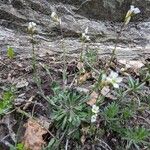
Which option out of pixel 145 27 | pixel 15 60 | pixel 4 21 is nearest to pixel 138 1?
pixel 145 27

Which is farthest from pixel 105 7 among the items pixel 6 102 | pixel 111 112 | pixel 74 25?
pixel 6 102

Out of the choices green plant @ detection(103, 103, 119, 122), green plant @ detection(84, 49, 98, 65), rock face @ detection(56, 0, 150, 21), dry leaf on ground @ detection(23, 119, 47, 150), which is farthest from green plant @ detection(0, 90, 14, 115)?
rock face @ detection(56, 0, 150, 21)

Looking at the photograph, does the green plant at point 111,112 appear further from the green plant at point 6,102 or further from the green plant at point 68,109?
the green plant at point 6,102

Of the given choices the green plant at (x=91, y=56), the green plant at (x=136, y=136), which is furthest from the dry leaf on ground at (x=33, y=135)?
the green plant at (x=91, y=56)

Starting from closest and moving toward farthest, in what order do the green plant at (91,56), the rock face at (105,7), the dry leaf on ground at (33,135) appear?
1. the dry leaf on ground at (33,135)
2. the green plant at (91,56)
3. the rock face at (105,7)

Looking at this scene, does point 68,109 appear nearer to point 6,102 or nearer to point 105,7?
point 6,102

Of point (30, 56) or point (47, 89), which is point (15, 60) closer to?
point (30, 56)
